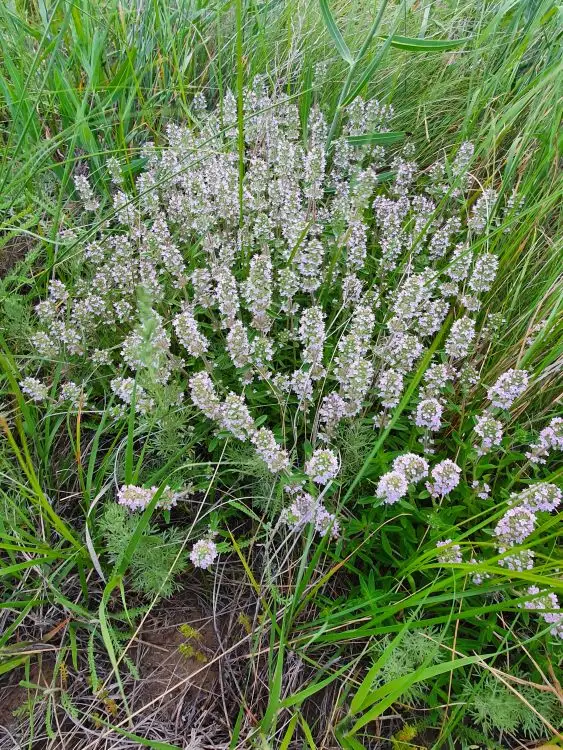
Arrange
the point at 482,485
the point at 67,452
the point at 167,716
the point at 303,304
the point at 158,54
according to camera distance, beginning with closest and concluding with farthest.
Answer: the point at 167,716 → the point at 482,485 → the point at 67,452 → the point at 303,304 → the point at 158,54

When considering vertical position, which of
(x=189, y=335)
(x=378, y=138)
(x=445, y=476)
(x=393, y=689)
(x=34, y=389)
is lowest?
(x=393, y=689)

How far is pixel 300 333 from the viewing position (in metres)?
2.81

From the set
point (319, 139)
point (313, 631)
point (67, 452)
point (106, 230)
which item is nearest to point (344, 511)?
point (313, 631)

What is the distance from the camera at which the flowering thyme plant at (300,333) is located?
8.07 ft

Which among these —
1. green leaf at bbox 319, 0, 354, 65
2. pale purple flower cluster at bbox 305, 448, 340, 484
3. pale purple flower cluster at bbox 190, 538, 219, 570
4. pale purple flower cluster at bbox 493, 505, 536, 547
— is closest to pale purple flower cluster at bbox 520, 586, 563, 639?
pale purple flower cluster at bbox 493, 505, 536, 547

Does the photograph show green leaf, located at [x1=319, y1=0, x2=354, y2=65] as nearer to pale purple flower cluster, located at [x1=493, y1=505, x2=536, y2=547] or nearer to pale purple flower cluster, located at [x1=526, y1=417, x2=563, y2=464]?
pale purple flower cluster, located at [x1=526, y1=417, x2=563, y2=464]

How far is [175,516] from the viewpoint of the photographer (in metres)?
2.72

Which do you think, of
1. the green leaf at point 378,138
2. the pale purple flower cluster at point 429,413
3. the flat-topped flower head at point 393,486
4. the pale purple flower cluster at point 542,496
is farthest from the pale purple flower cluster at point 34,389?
the green leaf at point 378,138

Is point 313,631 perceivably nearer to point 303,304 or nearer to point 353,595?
point 353,595

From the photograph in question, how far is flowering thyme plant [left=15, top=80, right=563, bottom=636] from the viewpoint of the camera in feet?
8.07

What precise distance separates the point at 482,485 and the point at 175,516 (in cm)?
146

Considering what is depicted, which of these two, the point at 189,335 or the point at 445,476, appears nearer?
the point at 445,476

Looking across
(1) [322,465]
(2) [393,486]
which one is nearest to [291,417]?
(1) [322,465]

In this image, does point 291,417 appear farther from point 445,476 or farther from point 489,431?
point 489,431
